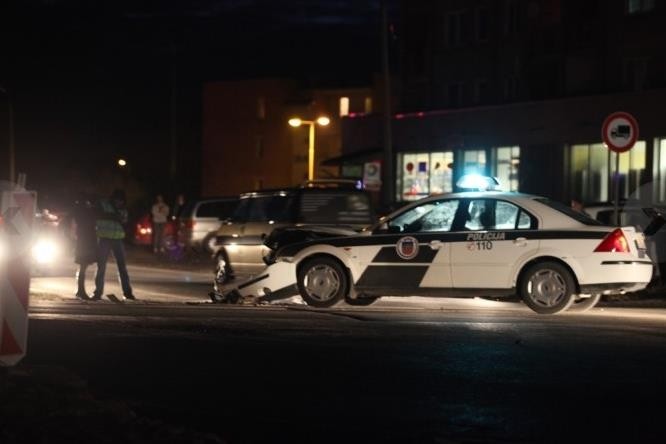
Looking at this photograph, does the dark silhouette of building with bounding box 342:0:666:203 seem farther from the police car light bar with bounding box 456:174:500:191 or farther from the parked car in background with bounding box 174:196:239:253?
the police car light bar with bounding box 456:174:500:191

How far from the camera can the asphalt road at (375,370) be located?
8312mm

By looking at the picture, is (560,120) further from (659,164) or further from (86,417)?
(86,417)

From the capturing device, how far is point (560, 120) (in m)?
42.4

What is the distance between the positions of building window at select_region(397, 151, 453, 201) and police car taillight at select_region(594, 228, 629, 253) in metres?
32.1

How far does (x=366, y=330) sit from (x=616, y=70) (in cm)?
3131

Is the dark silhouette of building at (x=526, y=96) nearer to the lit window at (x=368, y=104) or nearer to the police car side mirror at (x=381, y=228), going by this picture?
the lit window at (x=368, y=104)

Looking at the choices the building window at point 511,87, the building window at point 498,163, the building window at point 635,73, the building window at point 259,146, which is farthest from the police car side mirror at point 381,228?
the building window at point 259,146

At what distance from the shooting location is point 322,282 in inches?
629

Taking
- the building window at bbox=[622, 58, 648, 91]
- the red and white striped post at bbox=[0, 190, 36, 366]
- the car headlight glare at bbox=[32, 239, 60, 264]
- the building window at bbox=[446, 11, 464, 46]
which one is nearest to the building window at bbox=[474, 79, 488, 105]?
the building window at bbox=[446, 11, 464, 46]

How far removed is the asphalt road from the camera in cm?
831

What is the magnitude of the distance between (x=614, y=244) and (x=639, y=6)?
2827cm

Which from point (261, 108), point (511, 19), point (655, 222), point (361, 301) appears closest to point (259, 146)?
point (261, 108)

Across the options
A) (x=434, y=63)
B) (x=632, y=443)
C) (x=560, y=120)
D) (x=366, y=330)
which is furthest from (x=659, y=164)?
(x=632, y=443)

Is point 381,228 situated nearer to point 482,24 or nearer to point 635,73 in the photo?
point 635,73
